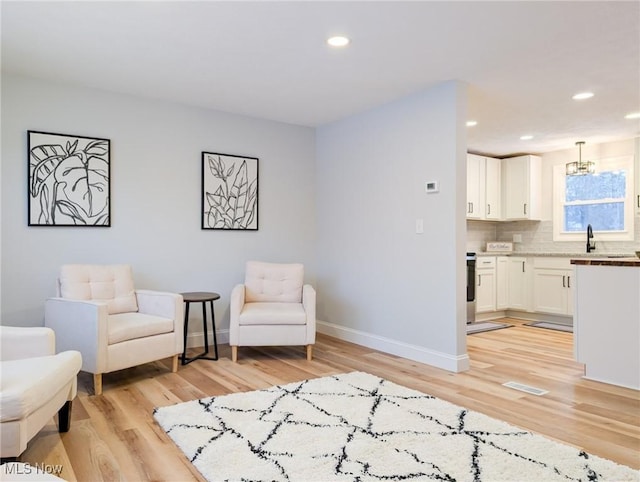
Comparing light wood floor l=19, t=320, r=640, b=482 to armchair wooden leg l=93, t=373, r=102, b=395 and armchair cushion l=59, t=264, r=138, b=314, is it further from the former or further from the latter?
armchair cushion l=59, t=264, r=138, b=314

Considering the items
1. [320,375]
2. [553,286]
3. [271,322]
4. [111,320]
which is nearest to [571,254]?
[553,286]

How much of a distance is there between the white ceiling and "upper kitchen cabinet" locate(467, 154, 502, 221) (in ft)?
5.70

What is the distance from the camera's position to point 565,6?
2.48m

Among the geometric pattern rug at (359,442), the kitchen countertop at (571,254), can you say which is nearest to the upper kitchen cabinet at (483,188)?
the kitchen countertop at (571,254)

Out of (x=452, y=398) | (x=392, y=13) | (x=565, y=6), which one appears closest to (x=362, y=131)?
(x=392, y=13)

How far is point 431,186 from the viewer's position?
12.7ft

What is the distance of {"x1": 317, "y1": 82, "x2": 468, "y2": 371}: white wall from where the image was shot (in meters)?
3.68

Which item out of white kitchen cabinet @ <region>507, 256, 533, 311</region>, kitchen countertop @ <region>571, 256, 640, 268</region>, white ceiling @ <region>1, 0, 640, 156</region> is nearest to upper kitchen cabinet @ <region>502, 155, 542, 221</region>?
white kitchen cabinet @ <region>507, 256, 533, 311</region>

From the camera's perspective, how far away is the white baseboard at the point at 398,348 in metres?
3.65

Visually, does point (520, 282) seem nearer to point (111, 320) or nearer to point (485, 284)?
point (485, 284)

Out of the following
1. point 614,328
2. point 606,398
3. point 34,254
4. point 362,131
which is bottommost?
point 606,398

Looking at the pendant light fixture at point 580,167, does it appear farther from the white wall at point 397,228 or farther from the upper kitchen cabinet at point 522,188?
the white wall at point 397,228

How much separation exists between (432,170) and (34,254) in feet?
10.9

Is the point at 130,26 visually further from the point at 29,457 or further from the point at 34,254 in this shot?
the point at 29,457
